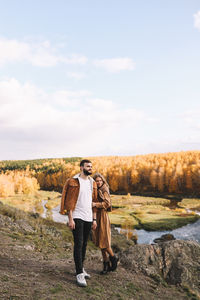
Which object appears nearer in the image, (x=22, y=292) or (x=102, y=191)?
(x=22, y=292)

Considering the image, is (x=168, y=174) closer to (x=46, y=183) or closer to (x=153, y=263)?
(x=46, y=183)

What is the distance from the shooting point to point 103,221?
307 inches

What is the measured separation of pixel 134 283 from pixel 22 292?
161 inches

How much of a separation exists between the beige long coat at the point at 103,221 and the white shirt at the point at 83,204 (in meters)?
0.85

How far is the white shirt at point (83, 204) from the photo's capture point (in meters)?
6.59

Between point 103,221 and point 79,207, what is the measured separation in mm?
1510

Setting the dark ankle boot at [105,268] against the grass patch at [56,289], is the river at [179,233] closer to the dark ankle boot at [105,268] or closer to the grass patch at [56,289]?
the dark ankle boot at [105,268]

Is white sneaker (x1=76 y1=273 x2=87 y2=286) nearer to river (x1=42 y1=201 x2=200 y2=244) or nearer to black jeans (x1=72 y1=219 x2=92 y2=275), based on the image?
black jeans (x1=72 y1=219 x2=92 y2=275)

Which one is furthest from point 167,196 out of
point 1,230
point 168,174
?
point 1,230

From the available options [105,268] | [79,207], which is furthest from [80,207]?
[105,268]

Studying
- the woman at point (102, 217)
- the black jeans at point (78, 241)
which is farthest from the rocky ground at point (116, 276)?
the woman at point (102, 217)

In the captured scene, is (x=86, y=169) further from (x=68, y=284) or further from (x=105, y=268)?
(x=105, y=268)

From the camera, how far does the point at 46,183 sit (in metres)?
168

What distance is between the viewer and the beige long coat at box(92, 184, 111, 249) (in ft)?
25.1
